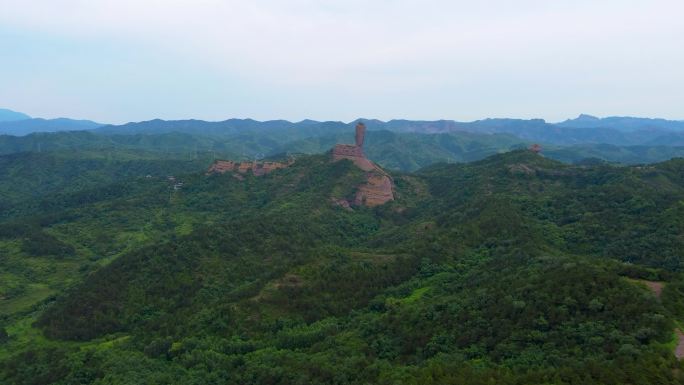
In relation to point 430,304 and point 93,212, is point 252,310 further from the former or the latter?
point 93,212

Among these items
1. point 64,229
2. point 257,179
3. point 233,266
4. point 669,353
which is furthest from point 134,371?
point 257,179

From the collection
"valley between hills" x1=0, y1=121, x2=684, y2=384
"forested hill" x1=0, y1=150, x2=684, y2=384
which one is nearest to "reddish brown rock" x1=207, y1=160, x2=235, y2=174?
"valley between hills" x1=0, y1=121, x2=684, y2=384

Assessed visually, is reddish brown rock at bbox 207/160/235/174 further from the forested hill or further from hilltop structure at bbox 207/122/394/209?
the forested hill

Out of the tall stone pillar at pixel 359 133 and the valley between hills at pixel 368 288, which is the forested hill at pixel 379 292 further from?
the tall stone pillar at pixel 359 133

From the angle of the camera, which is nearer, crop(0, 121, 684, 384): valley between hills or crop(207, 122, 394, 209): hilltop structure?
crop(0, 121, 684, 384): valley between hills

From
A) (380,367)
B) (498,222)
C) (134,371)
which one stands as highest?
(498,222)

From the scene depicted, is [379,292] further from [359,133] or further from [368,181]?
[359,133]

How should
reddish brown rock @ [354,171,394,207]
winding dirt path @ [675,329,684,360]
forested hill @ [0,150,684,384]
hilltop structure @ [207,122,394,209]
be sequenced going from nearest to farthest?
winding dirt path @ [675,329,684,360]
forested hill @ [0,150,684,384]
reddish brown rock @ [354,171,394,207]
hilltop structure @ [207,122,394,209]
